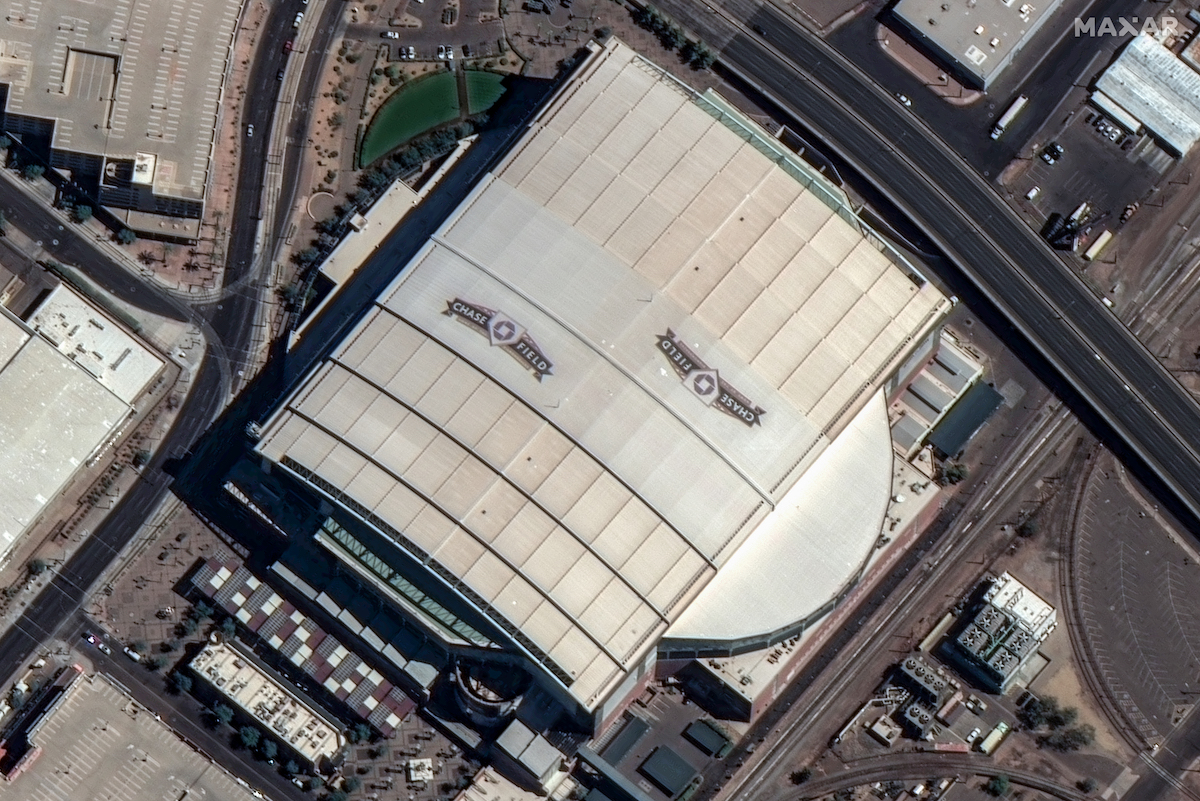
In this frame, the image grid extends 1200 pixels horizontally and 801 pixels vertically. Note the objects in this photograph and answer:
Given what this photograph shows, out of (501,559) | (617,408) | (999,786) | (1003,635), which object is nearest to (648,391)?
(617,408)

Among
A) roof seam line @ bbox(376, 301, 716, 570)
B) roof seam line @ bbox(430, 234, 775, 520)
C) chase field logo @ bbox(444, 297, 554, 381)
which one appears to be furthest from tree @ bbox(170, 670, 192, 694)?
roof seam line @ bbox(430, 234, 775, 520)

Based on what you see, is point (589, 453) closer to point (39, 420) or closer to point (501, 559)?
point (501, 559)

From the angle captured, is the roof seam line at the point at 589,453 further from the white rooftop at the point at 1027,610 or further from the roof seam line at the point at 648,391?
the white rooftop at the point at 1027,610

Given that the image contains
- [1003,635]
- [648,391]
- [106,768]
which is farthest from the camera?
[1003,635]

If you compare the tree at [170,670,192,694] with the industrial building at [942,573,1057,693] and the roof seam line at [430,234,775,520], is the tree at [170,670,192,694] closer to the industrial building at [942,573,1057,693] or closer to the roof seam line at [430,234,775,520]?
the roof seam line at [430,234,775,520]

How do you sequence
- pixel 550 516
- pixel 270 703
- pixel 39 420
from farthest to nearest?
pixel 39 420 < pixel 270 703 < pixel 550 516

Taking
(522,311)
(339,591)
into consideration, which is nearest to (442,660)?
(339,591)
